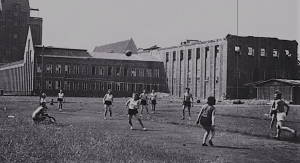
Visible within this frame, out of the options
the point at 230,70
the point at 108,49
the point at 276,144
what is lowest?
the point at 276,144

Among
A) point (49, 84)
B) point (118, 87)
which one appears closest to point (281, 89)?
point (118, 87)

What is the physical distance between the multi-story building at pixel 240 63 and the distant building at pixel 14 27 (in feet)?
141

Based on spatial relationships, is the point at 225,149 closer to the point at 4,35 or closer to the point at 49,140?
the point at 49,140

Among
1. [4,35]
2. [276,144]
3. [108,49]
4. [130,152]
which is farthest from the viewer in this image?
[108,49]

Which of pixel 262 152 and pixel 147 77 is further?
pixel 147 77

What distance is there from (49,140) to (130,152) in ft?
10.3

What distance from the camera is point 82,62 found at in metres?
72.6

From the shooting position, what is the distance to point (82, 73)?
72.3 meters

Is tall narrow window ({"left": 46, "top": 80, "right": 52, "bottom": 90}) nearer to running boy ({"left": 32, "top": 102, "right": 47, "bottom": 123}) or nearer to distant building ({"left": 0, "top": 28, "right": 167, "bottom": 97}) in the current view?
distant building ({"left": 0, "top": 28, "right": 167, "bottom": 97})

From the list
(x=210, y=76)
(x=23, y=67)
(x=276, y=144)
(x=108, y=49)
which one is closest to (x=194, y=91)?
(x=210, y=76)

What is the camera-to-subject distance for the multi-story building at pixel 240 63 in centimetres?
5875

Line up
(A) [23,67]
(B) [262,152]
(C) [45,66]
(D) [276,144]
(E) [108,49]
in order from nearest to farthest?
(B) [262,152] → (D) [276,144] → (C) [45,66] → (A) [23,67] → (E) [108,49]

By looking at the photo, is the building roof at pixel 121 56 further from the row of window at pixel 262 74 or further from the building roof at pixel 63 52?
the row of window at pixel 262 74

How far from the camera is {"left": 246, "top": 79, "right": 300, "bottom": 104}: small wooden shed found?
1898 inches
